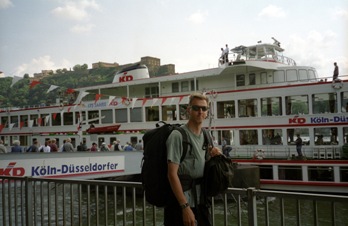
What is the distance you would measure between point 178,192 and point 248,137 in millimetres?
18148

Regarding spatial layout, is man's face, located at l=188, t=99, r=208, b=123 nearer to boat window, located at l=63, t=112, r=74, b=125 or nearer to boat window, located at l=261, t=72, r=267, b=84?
boat window, located at l=261, t=72, r=267, b=84

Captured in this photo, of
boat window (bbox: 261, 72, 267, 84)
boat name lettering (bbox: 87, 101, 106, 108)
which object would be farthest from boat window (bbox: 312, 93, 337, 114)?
boat name lettering (bbox: 87, 101, 106, 108)

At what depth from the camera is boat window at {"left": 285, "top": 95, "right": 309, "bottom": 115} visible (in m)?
18.8

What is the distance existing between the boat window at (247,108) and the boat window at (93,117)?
11375mm

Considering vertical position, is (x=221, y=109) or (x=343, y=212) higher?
(x=221, y=109)

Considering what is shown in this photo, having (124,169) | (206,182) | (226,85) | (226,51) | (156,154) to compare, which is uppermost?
(226,51)

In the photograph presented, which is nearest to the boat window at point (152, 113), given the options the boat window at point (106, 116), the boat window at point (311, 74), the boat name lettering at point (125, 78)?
the boat window at point (106, 116)

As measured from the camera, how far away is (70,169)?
1148 centimetres

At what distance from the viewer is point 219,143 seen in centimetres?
2152

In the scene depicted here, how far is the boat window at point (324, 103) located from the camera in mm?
17953

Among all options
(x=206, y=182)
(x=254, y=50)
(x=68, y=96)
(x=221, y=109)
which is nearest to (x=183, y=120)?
(x=221, y=109)

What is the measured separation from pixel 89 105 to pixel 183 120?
8110 mm

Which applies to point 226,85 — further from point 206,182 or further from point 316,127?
point 206,182

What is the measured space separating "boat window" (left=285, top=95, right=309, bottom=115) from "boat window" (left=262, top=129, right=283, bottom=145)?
116 cm
